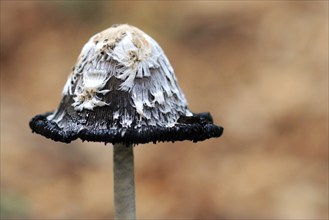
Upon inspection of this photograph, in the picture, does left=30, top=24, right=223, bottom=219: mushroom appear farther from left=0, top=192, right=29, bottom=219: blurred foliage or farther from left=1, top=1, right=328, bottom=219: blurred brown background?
left=1, top=1, right=328, bottom=219: blurred brown background

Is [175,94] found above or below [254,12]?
below

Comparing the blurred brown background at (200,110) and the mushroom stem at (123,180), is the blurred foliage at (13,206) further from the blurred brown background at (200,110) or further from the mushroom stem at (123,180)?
the mushroom stem at (123,180)

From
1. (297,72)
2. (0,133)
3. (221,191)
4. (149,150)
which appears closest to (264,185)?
(221,191)

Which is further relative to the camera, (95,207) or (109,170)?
(109,170)

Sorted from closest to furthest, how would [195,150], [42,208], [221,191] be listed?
[42,208], [221,191], [195,150]

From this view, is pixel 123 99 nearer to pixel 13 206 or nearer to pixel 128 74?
pixel 128 74

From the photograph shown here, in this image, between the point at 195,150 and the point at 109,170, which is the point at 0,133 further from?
the point at 195,150

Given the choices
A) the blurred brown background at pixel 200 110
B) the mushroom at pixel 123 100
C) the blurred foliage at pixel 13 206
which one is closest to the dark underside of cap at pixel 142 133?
the mushroom at pixel 123 100

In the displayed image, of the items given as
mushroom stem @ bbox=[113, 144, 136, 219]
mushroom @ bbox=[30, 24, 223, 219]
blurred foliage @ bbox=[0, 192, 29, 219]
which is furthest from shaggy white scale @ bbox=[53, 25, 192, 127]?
blurred foliage @ bbox=[0, 192, 29, 219]
